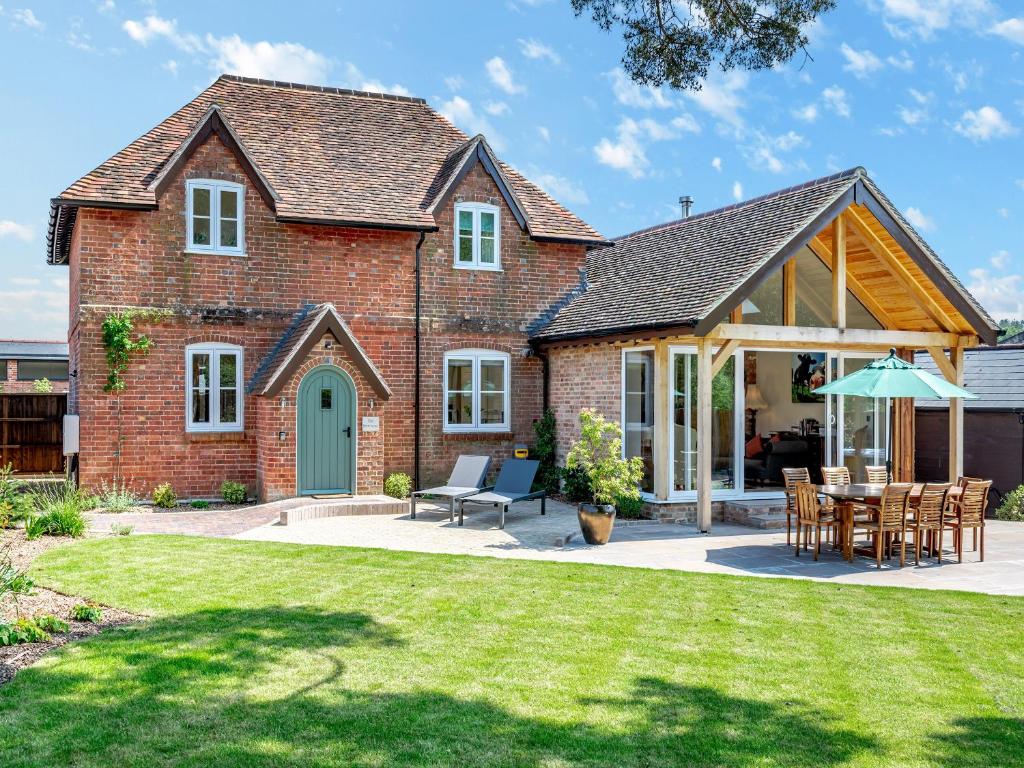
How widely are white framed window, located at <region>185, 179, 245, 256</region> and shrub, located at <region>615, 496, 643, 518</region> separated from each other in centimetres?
881

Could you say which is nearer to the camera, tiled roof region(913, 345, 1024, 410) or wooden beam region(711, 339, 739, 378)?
wooden beam region(711, 339, 739, 378)

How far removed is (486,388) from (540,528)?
5374 mm

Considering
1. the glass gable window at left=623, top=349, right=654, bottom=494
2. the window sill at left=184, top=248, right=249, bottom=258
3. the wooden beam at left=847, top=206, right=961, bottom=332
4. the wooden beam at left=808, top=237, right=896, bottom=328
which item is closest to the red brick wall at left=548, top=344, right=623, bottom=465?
the glass gable window at left=623, top=349, right=654, bottom=494

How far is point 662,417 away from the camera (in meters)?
15.4

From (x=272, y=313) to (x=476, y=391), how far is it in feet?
14.9

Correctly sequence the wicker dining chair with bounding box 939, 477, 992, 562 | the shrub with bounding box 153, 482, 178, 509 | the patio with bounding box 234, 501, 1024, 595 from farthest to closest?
the shrub with bounding box 153, 482, 178, 509 → the wicker dining chair with bounding box 939, 477, 992, 562 → the patio with bounding box 234, 501, 1024, 595

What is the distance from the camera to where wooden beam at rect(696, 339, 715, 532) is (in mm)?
14156

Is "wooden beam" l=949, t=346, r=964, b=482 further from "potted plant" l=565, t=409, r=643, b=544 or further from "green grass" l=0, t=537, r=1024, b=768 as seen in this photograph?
"green grass" l=0, t=537, r=1024, b=768

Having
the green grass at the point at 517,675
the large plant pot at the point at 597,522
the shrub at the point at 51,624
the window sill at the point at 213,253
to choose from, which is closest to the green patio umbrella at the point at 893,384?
the green grass at the point at 517,675

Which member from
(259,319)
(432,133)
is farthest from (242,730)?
(432,133)

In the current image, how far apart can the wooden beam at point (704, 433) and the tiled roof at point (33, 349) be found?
1187 inches

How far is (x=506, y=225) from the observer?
768 inches

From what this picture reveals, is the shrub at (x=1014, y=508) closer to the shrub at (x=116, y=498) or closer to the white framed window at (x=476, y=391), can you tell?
the white framed window at (x=476, y=391)

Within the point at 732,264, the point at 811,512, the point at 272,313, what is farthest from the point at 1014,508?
the point at 272,313
